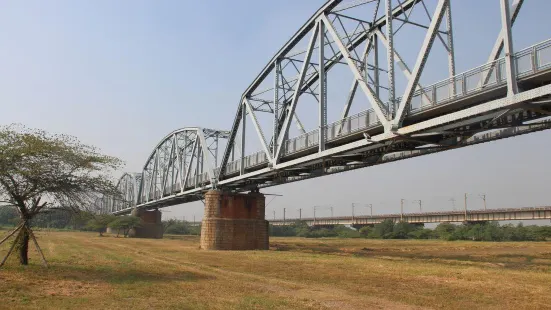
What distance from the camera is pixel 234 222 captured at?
197 ft

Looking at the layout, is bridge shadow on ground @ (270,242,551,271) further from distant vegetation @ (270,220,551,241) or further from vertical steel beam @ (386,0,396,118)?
distant vegetation @ (270,220,551,241)

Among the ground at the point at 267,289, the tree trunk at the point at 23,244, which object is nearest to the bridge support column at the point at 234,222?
the ground at the point at 267,289

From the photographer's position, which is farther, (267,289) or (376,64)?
(376,64)

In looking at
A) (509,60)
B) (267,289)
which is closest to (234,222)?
(267,289)

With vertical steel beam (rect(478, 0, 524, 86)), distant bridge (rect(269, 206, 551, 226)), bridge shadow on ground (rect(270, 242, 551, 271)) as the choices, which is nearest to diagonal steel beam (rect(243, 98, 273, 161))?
bridge shadow on ground (rect(270, 242, 551, 271))

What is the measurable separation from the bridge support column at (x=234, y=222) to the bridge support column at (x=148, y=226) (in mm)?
71748

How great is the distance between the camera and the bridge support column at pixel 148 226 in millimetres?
126312

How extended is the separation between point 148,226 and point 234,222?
7636 cm

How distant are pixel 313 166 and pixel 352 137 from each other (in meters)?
11.4

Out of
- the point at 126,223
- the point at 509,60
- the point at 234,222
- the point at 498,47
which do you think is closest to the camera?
the point at 509,60

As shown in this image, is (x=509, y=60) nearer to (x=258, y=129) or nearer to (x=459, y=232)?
(x=258, y=129)

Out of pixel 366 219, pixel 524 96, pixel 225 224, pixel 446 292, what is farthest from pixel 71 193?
pixel 366 219

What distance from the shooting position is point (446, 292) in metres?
19.5

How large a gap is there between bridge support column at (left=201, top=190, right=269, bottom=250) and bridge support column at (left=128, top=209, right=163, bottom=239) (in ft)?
235
